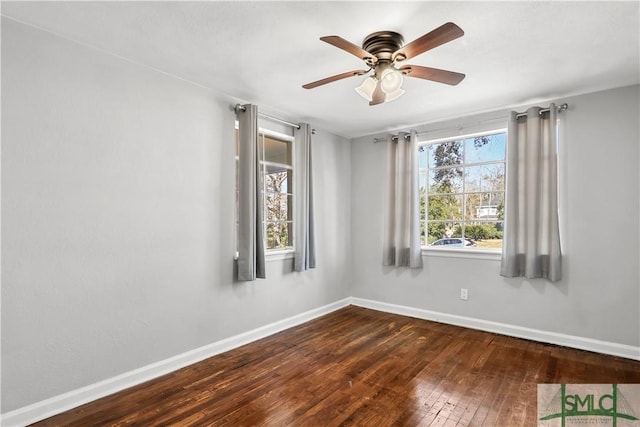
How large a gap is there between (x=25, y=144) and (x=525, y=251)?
13.9 ft

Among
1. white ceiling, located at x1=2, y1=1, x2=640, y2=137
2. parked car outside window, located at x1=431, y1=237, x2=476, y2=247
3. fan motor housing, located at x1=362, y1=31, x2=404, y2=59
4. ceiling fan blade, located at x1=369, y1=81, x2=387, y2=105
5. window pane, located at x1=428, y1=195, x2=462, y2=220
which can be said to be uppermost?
white ceiling, located at x1=2, y1=1, x2=640, y2=137

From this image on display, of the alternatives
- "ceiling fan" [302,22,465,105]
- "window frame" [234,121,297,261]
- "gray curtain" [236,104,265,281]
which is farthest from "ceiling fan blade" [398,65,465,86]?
"window frame" [234,121,297,261]

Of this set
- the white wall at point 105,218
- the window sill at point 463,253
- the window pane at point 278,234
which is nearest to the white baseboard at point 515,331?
the window sill at point 463,253

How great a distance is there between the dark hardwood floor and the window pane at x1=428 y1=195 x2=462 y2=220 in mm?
1371

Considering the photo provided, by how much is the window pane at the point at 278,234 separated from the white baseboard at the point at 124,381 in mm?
860

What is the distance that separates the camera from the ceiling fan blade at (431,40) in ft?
5.70

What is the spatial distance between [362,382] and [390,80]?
7.16 ft

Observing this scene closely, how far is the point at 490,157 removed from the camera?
3908 millimetres

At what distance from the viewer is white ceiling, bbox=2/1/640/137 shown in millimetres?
1986

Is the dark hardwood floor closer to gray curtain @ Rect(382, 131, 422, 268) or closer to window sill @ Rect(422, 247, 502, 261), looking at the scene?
window sill @ Rect(422, 247, 502, 261)

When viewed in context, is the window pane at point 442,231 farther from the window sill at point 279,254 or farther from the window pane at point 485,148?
the window sill at point 279,254

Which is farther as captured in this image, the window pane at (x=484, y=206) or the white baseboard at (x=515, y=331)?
the window pane at (x=484, y=206)

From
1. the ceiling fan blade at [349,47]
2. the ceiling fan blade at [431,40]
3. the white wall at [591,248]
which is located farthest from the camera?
the white wall at [591,248]

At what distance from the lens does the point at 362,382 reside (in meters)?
2.60
